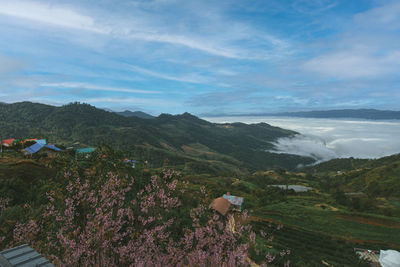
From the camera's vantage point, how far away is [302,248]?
1353 inches

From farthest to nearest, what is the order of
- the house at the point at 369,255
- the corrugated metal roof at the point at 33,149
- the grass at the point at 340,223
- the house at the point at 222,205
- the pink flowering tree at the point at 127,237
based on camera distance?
1. the corrugated metal roof at the point at 33,149
2. the grass at the point at 340,223
3. the house at the point at 222,205
4. the house at the point at 369,255
5. the pink flowering tree at the point at 127,237

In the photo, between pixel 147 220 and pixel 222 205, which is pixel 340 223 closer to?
pixel 222 205

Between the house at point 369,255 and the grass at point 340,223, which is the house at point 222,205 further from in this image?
the house at point 369,255

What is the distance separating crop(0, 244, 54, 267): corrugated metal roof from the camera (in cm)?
548

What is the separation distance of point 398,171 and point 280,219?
107090 millimetres

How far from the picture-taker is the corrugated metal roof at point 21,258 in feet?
18.0

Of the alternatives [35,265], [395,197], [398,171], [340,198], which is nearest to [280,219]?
[340,198]

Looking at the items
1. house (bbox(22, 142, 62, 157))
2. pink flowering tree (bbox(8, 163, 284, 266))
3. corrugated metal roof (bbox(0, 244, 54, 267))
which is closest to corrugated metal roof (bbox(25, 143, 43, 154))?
house (bbox(22, 142, 62, 157))

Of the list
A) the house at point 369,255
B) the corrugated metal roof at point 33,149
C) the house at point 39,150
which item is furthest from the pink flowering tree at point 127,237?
the corrugated metal roof at point 33,149

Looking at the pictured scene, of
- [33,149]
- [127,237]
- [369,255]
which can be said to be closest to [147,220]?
[127,237]

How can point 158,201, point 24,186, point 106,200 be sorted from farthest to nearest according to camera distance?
point 24,186 < point 158,201 < point 106,200

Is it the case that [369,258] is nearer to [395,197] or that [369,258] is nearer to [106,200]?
[106,200]

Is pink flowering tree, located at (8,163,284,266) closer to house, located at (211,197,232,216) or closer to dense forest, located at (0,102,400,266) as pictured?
dense forest, located at (0,102,400,266)

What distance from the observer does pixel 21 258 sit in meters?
5.69
